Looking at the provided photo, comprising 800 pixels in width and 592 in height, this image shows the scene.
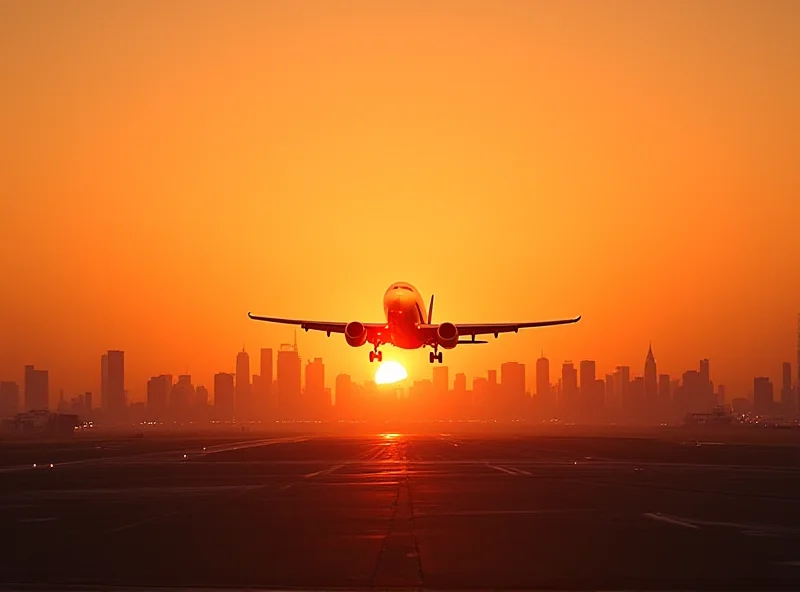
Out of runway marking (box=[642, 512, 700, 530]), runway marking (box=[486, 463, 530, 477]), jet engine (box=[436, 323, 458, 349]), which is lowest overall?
runway marking (box=[486, 463, 530, 477])

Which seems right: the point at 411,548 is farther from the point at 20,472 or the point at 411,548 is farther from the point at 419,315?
the point at 419,315

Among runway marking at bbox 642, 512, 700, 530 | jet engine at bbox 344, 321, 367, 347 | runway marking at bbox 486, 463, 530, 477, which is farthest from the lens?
jet engine at bbox 344, 321, 367, 347

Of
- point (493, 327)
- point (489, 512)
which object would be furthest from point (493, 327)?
point (489, 512)

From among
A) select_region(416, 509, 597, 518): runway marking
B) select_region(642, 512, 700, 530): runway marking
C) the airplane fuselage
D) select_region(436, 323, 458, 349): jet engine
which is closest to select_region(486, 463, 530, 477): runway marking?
select_region(416, 509, 597, 518): runway marking

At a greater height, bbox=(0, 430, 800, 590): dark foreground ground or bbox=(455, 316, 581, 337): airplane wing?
bbox=(455, 316, 581, 337): airplane wing

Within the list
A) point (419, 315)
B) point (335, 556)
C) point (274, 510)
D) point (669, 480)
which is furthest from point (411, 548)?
point (419, 315)

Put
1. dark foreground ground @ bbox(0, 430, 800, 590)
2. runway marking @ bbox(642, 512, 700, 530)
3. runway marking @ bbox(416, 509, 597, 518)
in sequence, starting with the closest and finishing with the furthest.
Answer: dark foreground ground @ bbox(0, 430, 800, 590)
runway marking @ bbox(642, 512, 700, 530)
runway marking @ bbox(416, 509, 597, 518)

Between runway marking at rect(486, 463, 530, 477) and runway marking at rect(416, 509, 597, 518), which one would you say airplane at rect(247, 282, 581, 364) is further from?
runway marking at rect(416, 509, 597, 518)
